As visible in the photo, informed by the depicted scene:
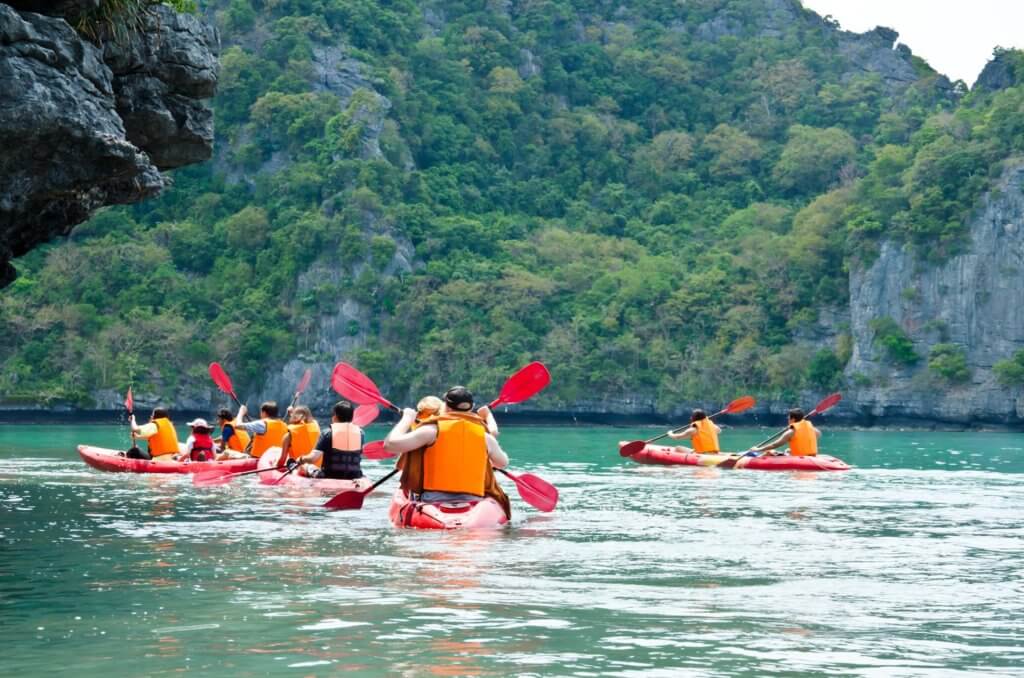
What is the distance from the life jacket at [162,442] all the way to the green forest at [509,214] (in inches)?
1826

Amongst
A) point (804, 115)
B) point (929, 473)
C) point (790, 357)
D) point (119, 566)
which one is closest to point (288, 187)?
point (790, 357)

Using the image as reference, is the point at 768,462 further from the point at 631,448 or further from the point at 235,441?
the point at 235,441

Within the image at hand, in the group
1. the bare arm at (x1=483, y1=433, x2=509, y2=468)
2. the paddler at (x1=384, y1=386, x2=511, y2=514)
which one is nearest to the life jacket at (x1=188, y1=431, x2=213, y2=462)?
the paddler at (x1=384, y1=386, x2=511, y2=514)

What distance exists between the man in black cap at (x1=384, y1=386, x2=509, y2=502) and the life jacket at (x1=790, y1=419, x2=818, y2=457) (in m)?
11.9

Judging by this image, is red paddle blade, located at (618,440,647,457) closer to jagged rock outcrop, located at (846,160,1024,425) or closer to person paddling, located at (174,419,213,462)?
person paddling, located at (174,419,213,462)

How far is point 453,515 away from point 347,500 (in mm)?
2267

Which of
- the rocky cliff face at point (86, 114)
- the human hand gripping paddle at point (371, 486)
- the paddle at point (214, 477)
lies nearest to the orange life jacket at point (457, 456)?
the human hand gripping paddle at point (371, 486)

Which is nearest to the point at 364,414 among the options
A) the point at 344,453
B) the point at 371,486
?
the point at 344,453

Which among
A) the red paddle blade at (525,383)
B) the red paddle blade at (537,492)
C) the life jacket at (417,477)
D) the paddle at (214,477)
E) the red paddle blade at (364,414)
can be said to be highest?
the red paddle blade at (525,383)

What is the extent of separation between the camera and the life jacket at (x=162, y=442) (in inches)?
869

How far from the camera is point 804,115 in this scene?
94.5 metres

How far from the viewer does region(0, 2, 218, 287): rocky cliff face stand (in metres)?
12.6

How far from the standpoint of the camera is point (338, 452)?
57.1 feet

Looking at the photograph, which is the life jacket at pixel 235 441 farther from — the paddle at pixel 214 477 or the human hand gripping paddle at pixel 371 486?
the human hand gripping paddle at pixel 371 486
